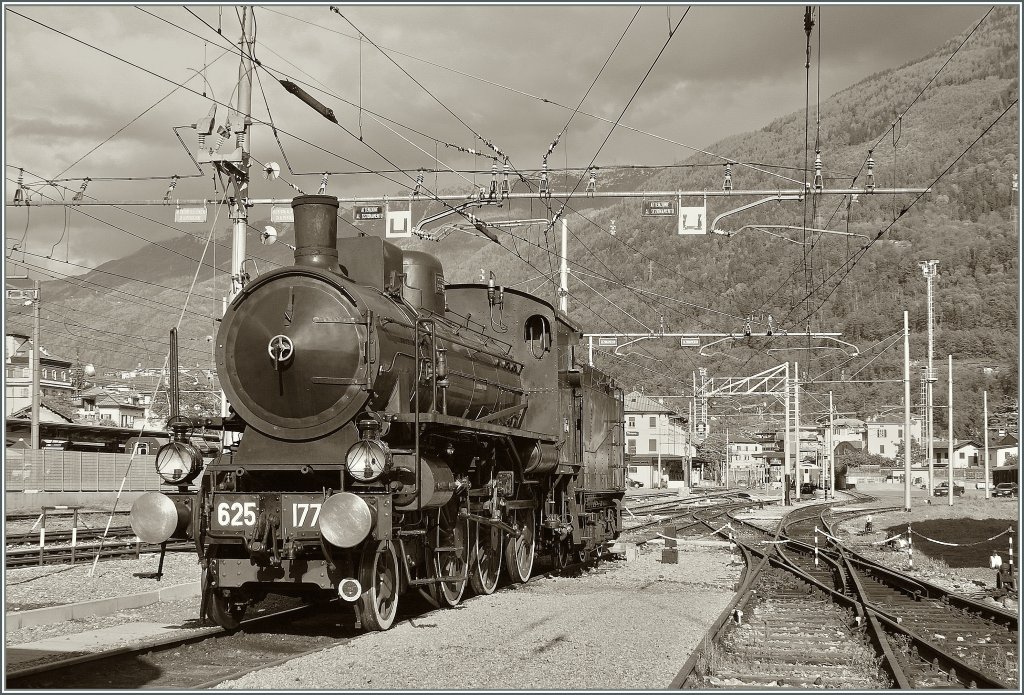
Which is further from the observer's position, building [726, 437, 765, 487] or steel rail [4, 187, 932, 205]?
building [726, 437, 765, 487]

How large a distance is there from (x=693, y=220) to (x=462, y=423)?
10612mm

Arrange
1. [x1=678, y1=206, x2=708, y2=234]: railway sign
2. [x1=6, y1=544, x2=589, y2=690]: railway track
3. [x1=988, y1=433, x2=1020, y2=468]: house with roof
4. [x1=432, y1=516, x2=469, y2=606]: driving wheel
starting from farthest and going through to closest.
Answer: [x1=988, y1=433, x2=1020, y2=468]: house with roof → [x1=678, y1=206, x2=708, y2=234]: railway sign → [x1=432, y1=516, x2=469, y2=606]: driving wheel → [x1=6, y1=544, x2=589, y2=690]: railway track

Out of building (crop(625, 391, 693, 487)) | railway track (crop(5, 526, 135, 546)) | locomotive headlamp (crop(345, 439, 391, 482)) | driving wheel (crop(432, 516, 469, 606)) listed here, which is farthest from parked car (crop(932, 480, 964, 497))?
locomotive headlamp (crop(345, 439, 391, 482))

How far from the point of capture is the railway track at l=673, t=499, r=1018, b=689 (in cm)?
838

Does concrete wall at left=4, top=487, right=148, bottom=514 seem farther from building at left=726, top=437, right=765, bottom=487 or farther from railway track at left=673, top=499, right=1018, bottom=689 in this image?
building at left=726, top=437, right=765, bottom=487

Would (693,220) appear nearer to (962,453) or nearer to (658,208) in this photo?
(658,208)

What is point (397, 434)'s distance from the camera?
1071 centimetres

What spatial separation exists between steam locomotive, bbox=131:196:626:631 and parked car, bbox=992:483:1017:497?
50886 mm

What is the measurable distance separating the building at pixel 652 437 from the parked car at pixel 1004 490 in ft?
91.8

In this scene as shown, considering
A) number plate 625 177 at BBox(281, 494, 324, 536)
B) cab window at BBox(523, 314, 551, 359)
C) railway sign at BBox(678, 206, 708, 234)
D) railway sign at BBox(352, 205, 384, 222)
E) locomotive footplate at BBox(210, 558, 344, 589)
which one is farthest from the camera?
railway sign at BBox(352, 205, 384, 222)

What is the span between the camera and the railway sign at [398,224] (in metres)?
21.0

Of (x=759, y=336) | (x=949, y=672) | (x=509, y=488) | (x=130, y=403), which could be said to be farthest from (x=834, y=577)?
(x=130, y=403)

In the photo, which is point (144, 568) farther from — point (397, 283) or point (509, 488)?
point (397, 283)

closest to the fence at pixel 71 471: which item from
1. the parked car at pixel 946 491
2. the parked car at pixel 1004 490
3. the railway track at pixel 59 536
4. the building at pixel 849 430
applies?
the railway track at pixel 59 536
